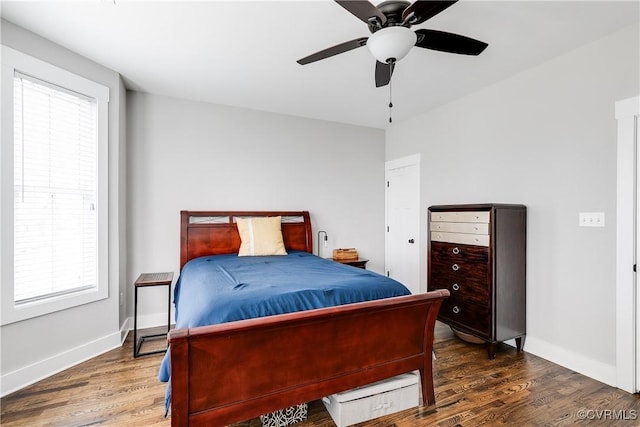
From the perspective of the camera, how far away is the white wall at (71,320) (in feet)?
7.13

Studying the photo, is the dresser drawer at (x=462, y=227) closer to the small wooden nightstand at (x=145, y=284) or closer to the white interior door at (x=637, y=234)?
the white interior door at (x=637, y=234)

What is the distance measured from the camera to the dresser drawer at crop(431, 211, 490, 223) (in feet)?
8.74

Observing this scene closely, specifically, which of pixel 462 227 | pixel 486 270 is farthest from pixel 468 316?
pixel 462 227

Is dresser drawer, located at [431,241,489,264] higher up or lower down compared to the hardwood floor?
higher up

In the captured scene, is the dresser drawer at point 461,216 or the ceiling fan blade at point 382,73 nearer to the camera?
the ceiling fan blade at point 382,73

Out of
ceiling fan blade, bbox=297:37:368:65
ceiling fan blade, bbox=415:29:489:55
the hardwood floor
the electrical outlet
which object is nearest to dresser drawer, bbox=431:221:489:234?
the electrical outlet

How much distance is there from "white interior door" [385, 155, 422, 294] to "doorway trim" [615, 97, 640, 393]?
206cm

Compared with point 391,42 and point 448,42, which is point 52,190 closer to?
point 391,42

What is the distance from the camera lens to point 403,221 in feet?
14.4

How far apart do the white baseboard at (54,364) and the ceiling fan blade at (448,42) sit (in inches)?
136

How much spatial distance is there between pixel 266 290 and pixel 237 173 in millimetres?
2325

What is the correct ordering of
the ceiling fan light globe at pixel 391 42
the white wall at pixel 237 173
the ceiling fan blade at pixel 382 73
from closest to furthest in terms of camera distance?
1. the ceiling fan light globe at pixel 391 42
2. the ceiling fan blade at pixel 382 73
3. the white wall at pixel 237 173

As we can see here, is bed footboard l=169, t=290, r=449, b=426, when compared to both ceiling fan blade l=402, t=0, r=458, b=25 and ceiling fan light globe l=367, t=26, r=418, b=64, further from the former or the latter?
ceiling fan blade l=402, t=0, r=458, b=25

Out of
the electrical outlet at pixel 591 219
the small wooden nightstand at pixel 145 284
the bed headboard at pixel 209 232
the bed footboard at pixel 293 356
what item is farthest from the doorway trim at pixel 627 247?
the small wooden nightstand at pixel 145 284
